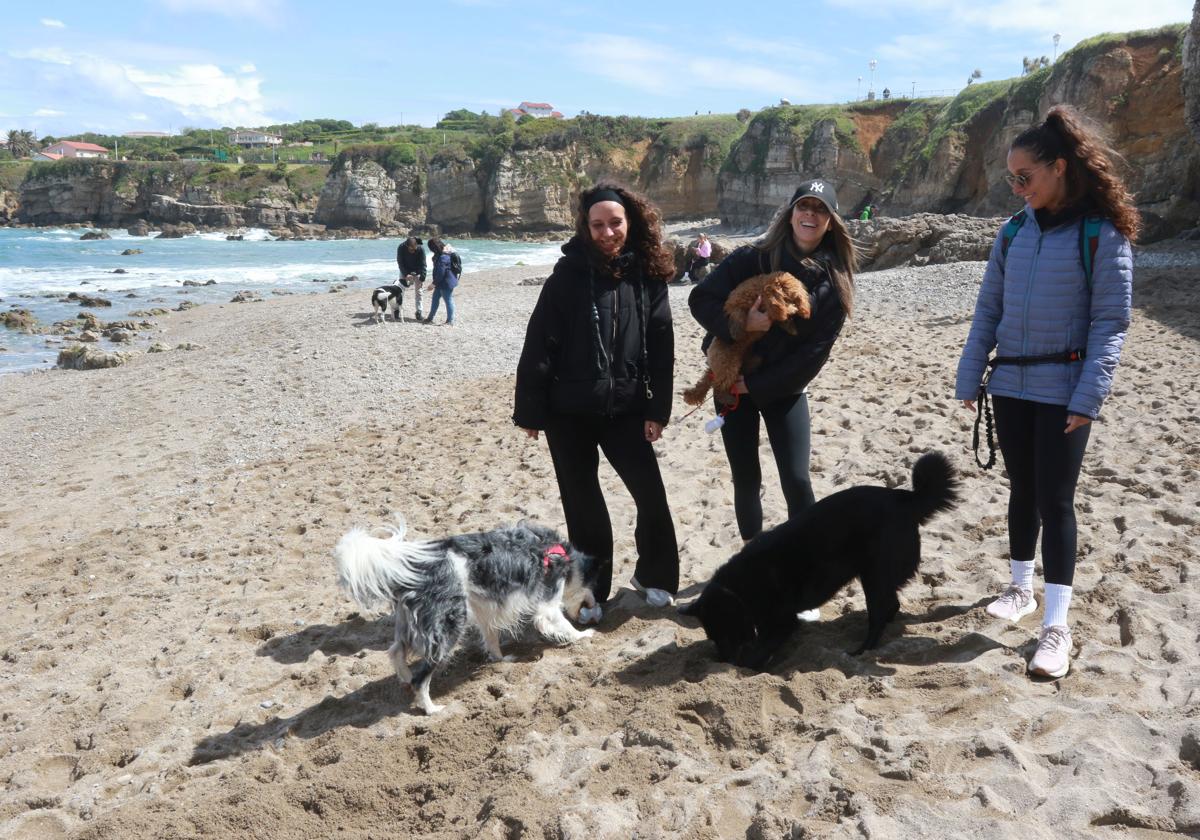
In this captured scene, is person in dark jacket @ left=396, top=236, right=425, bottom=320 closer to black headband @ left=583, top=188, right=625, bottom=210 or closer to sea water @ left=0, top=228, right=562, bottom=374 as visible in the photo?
sea water @ left=0, top=228, right=562, bottom=374

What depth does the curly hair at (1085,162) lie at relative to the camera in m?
3.04

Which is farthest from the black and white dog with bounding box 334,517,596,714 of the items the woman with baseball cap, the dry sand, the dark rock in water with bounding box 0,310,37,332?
the dark rock in water with bounding box 0,310,37,332

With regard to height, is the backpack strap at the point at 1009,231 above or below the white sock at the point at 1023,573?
above

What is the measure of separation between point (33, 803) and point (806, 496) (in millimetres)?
3477

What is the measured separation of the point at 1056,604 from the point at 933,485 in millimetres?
650

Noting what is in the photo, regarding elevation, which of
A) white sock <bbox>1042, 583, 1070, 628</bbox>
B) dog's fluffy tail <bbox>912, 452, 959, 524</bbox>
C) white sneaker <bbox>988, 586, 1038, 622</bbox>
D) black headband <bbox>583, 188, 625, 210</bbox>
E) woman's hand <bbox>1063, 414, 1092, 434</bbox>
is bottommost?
white sneaker <bbox>988, 586, 1038, 622</bbox>

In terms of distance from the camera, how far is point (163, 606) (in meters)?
4.98

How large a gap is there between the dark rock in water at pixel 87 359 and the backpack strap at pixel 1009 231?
49.3 feet

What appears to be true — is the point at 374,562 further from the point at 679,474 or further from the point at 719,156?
the point at 719,156

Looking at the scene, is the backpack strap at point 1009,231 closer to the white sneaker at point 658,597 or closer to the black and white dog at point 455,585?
the white sneaker at point 658,597

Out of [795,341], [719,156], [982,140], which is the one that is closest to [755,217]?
[719,156]

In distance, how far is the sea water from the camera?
79.0 ft

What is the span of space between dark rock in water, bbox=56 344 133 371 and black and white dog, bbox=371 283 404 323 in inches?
179

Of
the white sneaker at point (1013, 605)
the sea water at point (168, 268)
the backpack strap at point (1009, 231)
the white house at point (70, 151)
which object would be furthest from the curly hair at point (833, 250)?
the white house at point (70, 151)
